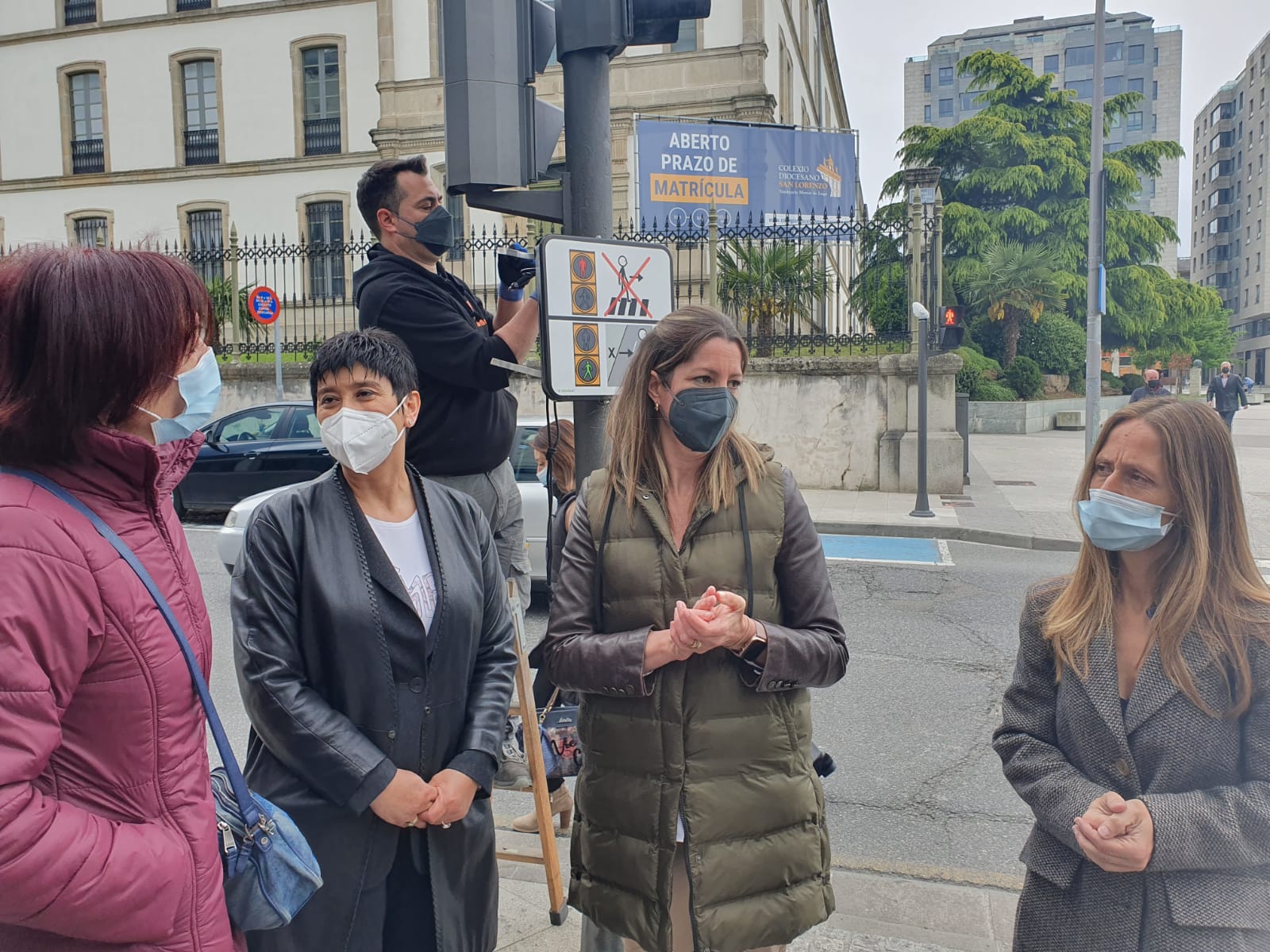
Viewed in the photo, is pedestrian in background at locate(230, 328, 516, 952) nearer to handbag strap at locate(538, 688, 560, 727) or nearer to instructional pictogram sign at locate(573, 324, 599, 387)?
handbag strap at locate(538, 688, 560, 727)

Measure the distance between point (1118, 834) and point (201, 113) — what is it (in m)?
32.4

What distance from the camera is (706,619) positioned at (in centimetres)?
202

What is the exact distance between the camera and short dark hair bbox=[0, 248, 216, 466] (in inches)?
56.0

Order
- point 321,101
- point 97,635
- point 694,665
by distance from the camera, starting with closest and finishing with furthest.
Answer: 1. point 97,635
2. point 694,665
3. point 321,101

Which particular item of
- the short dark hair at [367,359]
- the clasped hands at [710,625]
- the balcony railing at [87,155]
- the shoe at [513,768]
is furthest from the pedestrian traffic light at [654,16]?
the balcony railing at [87,155]

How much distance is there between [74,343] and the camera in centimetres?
144

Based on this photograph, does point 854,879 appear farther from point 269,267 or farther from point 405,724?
point 269,267

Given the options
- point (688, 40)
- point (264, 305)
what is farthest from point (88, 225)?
point (688, 40)

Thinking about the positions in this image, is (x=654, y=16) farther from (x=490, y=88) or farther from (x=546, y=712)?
(x=546, y=712)

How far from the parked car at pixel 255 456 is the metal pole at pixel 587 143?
900cm

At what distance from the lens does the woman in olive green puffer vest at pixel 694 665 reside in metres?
2.13

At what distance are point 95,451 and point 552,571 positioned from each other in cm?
143

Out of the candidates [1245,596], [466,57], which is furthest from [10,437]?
[1245,596]

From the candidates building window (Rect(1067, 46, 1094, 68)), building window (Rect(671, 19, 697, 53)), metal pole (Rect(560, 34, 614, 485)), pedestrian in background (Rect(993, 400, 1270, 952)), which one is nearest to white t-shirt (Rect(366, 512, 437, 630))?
metal pole (Rect(560, 34, 614, 485))
